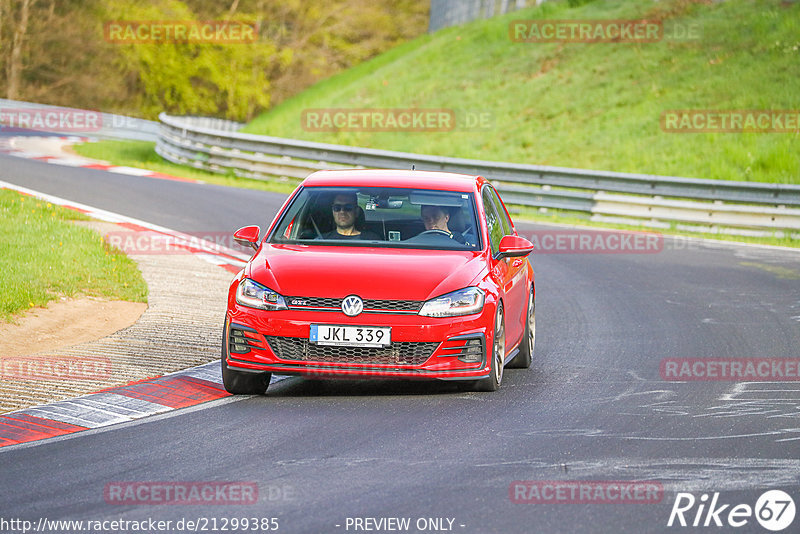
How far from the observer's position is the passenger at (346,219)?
9562 millimetres

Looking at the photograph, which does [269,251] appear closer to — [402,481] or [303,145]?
[402,481]

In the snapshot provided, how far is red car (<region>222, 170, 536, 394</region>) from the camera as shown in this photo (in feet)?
27.7

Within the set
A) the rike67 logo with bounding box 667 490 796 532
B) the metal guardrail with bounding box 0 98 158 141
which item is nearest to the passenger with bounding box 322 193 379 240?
the rike67 logo with bounding box 667 490 796 532

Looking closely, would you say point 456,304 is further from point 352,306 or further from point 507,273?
point 507,273

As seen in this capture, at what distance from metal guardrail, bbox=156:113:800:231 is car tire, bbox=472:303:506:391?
48.5 ft

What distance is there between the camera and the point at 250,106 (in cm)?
5709

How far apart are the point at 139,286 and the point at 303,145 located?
51.7 ft

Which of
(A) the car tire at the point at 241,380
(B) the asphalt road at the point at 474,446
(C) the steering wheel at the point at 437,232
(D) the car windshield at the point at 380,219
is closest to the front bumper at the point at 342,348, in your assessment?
(A) the car tire at the point at 241,380

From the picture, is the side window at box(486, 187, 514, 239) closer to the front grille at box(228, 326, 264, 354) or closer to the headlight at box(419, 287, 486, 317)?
the headlight at box(419, 287, 486, 317)

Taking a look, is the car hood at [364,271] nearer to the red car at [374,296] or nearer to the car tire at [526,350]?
the red car at [374,296]

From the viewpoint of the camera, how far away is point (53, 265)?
13477mm

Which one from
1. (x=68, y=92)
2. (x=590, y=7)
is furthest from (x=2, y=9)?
(x=590, y=7)

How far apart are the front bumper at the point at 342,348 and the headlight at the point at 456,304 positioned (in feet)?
0.15

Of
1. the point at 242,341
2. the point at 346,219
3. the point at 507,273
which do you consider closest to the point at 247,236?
the point at 346,219
